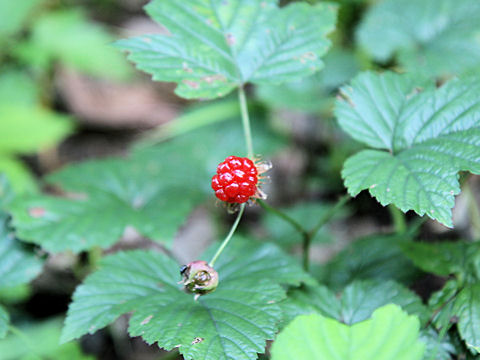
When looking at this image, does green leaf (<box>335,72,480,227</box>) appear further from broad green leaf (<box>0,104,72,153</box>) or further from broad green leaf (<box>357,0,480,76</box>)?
broad green leaf (<box>0,104,72,153</box>)

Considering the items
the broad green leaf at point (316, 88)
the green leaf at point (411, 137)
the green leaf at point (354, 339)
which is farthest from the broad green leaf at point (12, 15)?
the green leaf at point (354, 339)

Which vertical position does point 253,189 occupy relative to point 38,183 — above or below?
below

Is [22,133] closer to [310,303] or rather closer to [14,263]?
[14,263]

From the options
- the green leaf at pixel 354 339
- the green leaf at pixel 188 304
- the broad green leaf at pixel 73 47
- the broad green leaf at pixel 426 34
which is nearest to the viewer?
the green leaf at pixel 354 339

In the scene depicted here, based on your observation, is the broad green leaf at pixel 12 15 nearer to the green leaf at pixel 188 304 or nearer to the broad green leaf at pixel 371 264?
the green leaf at pixel 188 304

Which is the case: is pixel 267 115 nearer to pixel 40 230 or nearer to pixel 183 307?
pixel 40 230

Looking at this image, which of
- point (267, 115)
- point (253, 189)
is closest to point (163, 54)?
point (253, 189)

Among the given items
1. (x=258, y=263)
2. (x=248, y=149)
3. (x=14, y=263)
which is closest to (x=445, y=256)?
(x=258, y=263)
